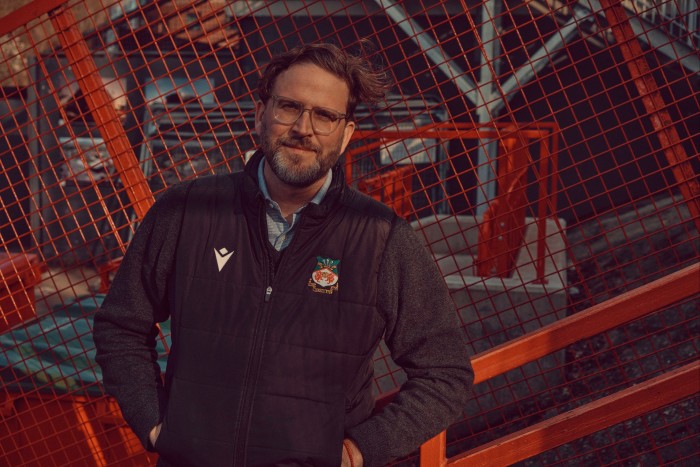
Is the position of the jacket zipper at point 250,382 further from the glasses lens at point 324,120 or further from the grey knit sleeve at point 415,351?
the glasses lens at point 324,120

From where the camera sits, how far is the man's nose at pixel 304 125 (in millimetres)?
2182

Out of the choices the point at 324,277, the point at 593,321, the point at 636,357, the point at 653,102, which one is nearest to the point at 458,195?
the point at 636,357

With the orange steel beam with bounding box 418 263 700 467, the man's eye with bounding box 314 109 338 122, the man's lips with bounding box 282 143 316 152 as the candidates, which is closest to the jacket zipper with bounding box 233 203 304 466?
the man's lips with bounding box 282 143 316 152

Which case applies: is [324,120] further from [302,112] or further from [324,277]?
[324,277]

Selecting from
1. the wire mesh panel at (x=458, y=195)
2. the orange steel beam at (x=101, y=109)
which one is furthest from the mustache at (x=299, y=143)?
the orange steel beam at (x=101, y=109)

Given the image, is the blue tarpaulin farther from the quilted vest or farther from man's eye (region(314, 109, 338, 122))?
man's eye (region(314, 109, 338, 122))

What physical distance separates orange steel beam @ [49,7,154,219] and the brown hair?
118 centimetres

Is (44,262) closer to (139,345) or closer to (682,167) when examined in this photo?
(139,345)

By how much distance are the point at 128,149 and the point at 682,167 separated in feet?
7.46

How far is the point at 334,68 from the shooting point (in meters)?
2.25

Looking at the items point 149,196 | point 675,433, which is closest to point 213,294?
point 149,196

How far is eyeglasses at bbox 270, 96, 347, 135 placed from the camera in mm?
2209

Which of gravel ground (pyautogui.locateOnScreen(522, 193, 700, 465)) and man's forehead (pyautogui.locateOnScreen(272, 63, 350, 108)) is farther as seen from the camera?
gravel ground (pyautogui.locateOnScreen(522, 193, 700, 465))

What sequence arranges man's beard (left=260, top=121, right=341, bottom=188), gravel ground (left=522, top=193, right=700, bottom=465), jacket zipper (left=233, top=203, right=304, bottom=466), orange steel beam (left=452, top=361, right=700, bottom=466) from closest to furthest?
jacket zipper (left=233, top=203, right=304, bottom=466)
man's beard (left=260, top=121, right=341, bottom=188)
orange steel beam (left=452, top=361, right=700, bottom=466)
gravel ground (left=522, top=193, right=700, bottom=465)
